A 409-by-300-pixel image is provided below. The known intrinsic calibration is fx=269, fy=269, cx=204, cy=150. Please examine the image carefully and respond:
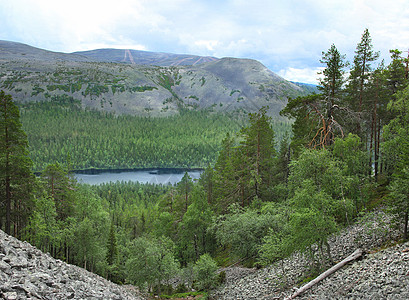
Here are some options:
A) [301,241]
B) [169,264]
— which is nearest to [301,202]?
[301,241]

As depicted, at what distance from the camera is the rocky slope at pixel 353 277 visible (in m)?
12.5

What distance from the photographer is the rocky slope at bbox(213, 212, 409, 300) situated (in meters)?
12.5

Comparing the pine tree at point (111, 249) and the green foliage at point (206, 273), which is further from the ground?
the green foliage at point (206, 273)

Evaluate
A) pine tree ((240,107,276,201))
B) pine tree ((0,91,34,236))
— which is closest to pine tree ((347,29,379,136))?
pine tree ((240,107,276,201))

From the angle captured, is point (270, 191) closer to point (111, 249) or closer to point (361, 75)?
point (361, 75)

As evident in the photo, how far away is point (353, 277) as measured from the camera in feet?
48.8

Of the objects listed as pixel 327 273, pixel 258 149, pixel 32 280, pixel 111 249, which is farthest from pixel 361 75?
pixel 111 249

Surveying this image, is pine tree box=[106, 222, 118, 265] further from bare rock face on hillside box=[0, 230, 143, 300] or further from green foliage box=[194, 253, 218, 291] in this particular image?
bare rock face on hillside box=[0, 230, 143, 300]

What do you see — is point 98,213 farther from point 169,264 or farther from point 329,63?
point 329,63

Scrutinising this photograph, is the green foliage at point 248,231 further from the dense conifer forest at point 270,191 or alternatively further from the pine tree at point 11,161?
the pine tree at point 11,161

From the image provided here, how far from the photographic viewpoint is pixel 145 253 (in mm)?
31562

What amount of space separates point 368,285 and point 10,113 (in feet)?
108

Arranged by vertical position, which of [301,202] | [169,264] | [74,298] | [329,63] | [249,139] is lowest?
[169,264]

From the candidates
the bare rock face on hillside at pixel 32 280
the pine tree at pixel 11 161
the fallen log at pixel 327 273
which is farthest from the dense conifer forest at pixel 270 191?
the bare rock face on hillside at pixel 32 280
